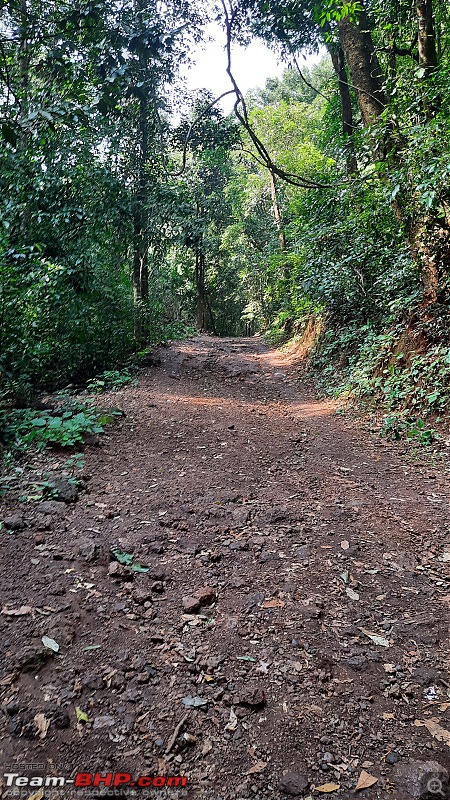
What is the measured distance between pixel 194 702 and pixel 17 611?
1.01m

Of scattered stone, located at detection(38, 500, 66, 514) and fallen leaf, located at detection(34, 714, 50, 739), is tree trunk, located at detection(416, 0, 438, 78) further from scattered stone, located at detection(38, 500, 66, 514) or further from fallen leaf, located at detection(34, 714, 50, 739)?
fallen leaf, located at detection(34, 714, 50, 739)

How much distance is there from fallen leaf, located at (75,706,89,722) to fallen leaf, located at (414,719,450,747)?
52.7 inches

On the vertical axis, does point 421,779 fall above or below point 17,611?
below

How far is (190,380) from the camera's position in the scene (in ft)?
31.3

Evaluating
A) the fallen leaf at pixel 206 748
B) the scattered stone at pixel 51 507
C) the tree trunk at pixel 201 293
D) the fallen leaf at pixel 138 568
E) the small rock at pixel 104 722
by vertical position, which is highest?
the tree trunk at pixel 201 293

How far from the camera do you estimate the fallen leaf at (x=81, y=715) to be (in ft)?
5.91

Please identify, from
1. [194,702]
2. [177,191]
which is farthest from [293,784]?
[177,191]

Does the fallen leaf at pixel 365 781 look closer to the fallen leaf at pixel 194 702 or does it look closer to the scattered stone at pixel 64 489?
the fallen leaf at pixel 194 702

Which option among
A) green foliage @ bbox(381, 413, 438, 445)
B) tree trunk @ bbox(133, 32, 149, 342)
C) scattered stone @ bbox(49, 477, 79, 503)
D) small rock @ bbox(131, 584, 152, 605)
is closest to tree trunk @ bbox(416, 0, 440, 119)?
green foliage @ bbox(381, 413, 438, 445)

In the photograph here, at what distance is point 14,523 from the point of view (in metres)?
3.13

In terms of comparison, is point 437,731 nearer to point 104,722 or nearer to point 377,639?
point 377,639

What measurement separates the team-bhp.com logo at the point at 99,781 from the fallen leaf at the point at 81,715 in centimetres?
20

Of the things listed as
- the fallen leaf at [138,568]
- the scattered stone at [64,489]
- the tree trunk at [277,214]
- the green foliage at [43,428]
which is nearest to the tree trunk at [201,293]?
the tree trunk at [277,214]

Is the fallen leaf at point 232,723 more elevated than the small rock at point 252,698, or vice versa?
the small rock at point 252,698
